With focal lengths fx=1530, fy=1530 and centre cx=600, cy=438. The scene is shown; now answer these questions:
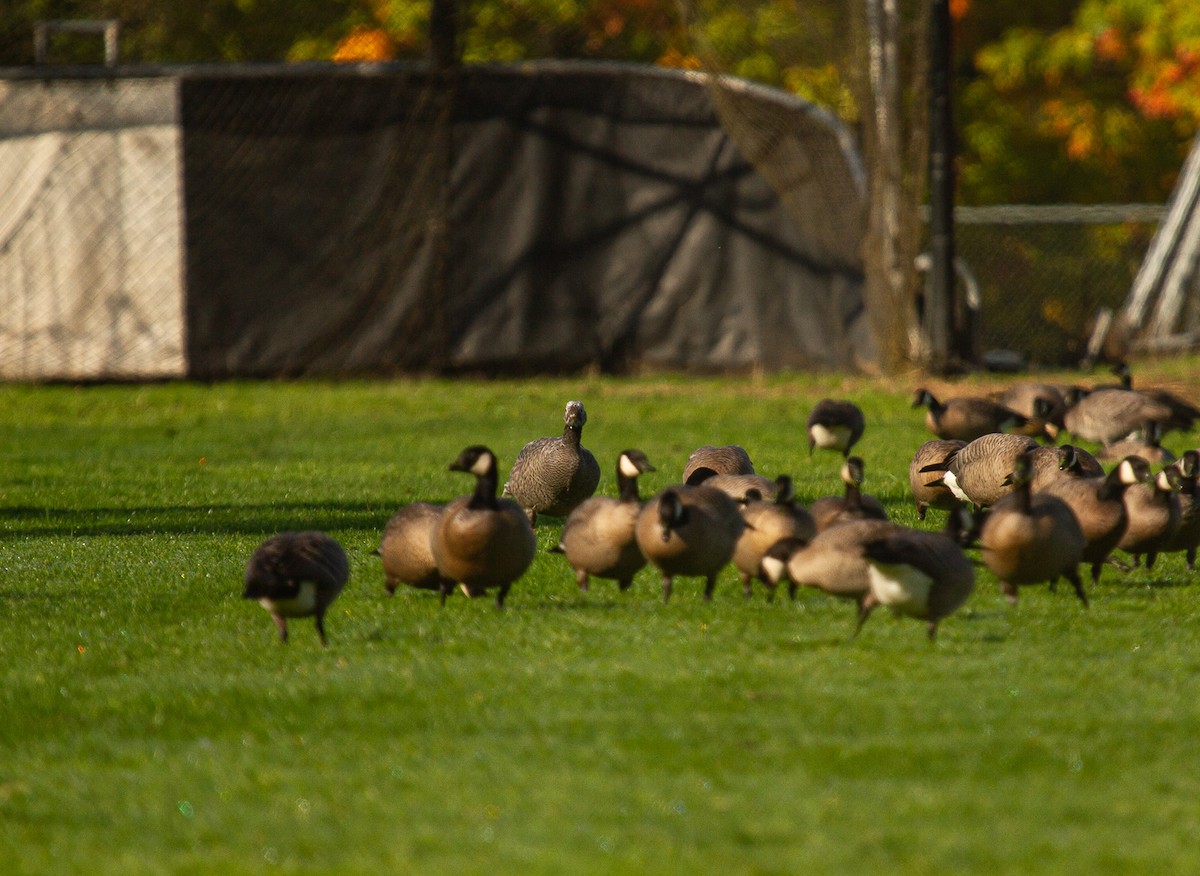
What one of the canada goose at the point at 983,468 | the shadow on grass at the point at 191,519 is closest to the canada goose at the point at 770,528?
the canada goose at the point at 983,468

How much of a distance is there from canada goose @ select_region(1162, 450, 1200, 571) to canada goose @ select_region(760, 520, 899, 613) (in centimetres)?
228

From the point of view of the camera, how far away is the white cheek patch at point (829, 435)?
1302cm

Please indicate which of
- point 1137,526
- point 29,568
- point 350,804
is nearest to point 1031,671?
point 1137,526

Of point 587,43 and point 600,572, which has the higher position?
point 587,43

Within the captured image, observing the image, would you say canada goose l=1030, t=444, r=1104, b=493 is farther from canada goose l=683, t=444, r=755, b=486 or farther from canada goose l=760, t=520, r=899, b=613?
canada goose l=760, t=520, r=899, b=613

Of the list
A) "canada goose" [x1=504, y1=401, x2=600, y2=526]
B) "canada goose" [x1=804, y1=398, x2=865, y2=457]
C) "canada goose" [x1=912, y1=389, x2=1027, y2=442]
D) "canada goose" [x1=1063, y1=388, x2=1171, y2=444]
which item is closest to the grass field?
"canada goose" [x1=504, y1=401, x2=600, y2=526]

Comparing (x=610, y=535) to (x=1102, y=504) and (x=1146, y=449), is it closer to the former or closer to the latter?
(x=1102, y=504)

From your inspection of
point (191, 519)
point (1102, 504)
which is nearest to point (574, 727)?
point (1102, 504)

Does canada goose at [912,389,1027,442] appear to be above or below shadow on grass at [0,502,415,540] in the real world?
above

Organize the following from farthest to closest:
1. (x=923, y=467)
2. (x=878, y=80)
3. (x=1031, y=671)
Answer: (x=878, y=80) → (x=923, y=467) → (x=1031, y=671)

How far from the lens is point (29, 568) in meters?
9.27

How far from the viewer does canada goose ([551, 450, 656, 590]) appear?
7969mm

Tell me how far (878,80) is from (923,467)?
11.5m

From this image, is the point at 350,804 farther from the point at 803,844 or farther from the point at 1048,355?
the point at 1048,355
